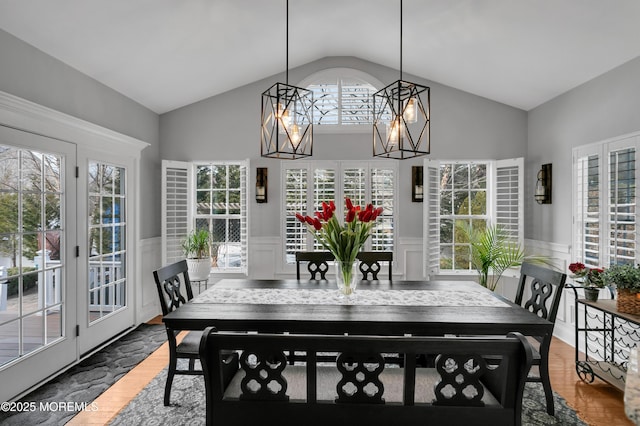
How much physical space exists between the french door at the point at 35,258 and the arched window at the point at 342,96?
2.91 meters

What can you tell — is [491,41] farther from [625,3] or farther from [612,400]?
[612,400]

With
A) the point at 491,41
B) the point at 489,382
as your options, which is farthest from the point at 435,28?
the point at 489,382

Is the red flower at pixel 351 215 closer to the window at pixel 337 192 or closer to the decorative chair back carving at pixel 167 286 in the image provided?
the decorative chair back carving at pixel 167 286

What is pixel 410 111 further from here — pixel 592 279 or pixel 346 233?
pixel 592 279

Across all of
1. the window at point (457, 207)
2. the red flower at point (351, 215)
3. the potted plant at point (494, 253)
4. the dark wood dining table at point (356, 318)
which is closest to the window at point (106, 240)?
the dark wood dining table at point (356, 318)

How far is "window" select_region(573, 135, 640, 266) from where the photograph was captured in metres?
3.08

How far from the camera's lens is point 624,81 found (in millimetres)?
3148

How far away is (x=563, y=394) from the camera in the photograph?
2816 millimetres

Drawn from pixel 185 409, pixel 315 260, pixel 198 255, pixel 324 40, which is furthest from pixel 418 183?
→ pixel 185 409

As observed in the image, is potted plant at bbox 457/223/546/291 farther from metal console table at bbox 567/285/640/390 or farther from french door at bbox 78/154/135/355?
french door at bbox 78/154/135/355

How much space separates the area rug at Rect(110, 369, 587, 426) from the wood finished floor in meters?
0.08

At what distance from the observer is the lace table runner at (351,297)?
254 centimetres

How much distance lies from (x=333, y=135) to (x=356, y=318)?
10.5 ft

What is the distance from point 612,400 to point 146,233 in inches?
195
